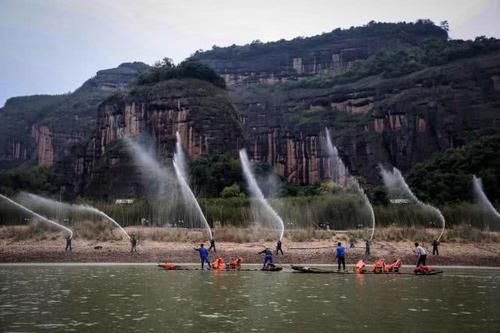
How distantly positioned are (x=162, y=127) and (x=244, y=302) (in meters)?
82.6

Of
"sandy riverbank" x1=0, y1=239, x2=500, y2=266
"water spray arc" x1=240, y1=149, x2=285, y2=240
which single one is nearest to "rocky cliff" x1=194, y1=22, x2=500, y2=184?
"water spray arc" x1=240, y1=149, x2=285, y2=240

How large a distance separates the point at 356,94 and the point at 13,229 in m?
94.3

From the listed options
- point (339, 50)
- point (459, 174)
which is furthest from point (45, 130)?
point (459, 174)

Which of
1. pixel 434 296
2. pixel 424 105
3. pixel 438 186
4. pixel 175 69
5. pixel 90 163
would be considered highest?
pixel 175 69

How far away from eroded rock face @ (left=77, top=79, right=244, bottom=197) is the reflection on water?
65354 millimetres

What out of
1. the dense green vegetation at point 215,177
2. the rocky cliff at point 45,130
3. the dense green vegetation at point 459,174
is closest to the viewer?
the dense green vegetation at point 459,174

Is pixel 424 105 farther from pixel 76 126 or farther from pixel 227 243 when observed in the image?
pixel 76 126

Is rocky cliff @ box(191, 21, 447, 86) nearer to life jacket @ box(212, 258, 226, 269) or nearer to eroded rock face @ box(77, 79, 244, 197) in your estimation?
eroded rock face @ box(77, 79, 244, 197)

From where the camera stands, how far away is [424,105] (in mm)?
103500

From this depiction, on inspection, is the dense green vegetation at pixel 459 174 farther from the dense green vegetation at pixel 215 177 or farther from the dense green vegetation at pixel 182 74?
the dense green vegetation at pixel 182 74

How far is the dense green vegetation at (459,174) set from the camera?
65.7 meters

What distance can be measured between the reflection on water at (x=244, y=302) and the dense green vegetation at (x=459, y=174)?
123 feet

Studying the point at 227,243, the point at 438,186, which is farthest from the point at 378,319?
the point at 438,186

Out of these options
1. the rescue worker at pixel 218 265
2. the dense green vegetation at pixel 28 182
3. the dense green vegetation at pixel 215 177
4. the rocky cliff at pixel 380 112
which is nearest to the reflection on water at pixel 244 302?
the rescue worker at pixel 218 265
